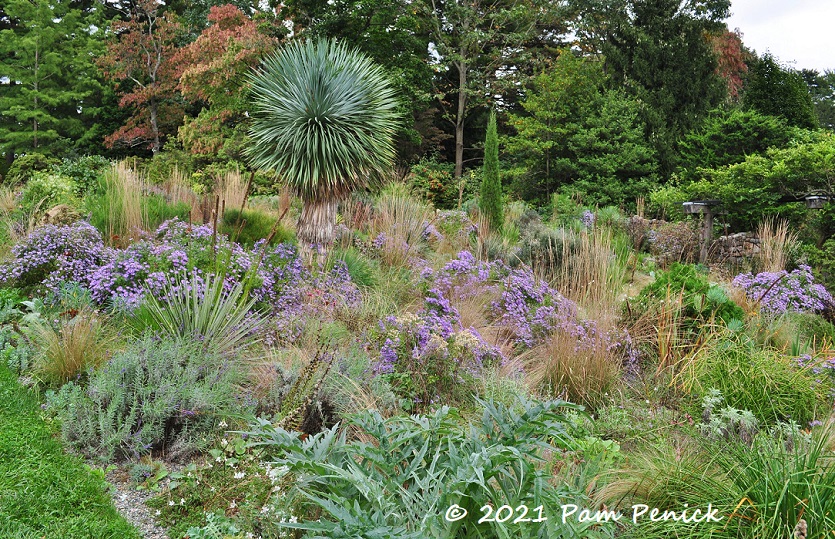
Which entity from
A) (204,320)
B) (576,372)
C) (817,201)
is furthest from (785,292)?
(204,320)

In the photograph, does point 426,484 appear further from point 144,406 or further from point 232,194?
point 232,194

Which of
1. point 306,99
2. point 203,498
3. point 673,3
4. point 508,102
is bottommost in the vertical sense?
point 203,498

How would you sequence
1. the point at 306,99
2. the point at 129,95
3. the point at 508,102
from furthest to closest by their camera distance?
the point at 508,102 → the point at 129,95 → the point at 306,99

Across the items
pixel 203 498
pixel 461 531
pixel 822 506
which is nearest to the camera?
pixel 461 531

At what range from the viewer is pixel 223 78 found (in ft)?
51.6

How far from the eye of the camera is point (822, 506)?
2.38 m

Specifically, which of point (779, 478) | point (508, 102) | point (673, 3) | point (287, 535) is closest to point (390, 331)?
point (287, 535)

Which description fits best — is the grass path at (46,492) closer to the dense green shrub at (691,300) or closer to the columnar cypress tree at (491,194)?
the dense green shrub at (691,300)

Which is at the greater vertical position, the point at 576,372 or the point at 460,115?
the point at 460,115

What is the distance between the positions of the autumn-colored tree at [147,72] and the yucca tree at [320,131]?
13.5m

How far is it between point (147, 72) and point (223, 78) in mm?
7414

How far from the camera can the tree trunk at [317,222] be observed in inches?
323

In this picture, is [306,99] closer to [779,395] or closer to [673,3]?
[779,395]

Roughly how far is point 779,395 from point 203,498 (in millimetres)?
3495
